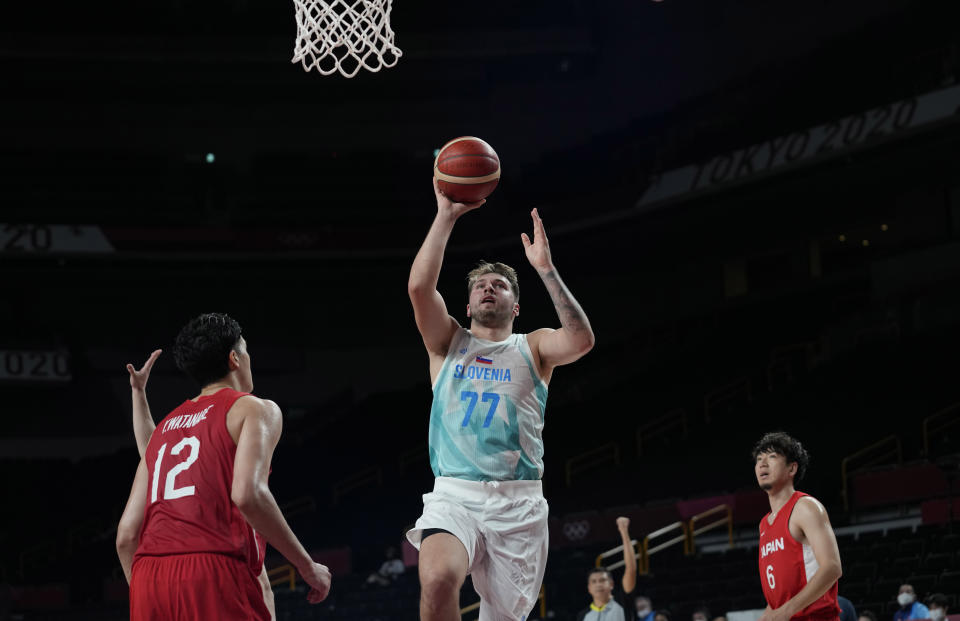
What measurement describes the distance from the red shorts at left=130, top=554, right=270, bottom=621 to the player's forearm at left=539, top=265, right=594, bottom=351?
6.62 ft

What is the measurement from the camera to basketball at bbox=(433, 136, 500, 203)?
552 cm

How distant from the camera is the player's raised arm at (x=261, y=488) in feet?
12.2

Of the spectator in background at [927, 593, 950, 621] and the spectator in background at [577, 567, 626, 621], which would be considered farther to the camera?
the spectator in background at [927, 593, 950, 621]

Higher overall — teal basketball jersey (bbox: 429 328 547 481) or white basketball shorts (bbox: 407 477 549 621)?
teal basketball jersey (bbox: 429 328 547 481)

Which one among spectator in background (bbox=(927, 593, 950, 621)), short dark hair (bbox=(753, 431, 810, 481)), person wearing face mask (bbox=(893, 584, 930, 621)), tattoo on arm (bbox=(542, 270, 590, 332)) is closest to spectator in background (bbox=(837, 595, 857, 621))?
short dark hair (bbox=(753, 431, 810, 481))

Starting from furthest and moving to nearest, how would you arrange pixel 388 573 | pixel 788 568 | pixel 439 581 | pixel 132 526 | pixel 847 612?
pixel 388 573, pixel 847 612, pixel 788 568, pixel 439 581, pixel 132 526

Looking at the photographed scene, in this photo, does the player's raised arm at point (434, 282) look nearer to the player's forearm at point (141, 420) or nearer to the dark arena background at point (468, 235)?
the player's forearm at point (141, 420)

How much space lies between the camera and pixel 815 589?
18.1 feet

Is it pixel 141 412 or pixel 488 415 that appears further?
pixel 488 415

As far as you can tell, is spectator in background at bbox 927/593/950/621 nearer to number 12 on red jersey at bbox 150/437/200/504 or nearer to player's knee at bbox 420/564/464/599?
player's knee at bbox 420/564/464/599

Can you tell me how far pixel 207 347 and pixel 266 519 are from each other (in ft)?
2.25

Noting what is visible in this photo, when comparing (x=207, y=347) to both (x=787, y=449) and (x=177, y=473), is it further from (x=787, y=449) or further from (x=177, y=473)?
(x=787, y=449)

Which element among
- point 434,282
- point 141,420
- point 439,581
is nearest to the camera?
point 439,581

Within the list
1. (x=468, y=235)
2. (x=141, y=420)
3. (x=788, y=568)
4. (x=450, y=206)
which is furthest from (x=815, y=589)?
(x=468, y=235)
